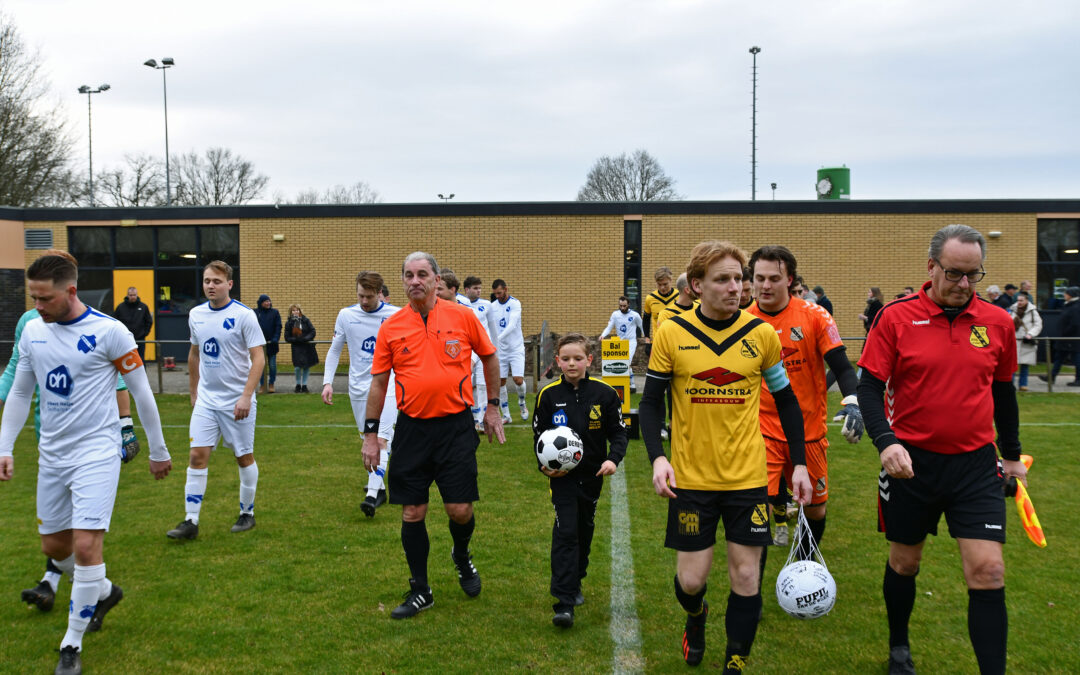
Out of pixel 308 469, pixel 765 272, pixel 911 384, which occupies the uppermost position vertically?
pixel 765 272

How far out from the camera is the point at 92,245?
24734 millimetres

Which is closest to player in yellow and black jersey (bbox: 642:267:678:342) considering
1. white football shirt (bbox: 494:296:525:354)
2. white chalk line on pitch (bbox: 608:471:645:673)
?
white football shirt (bbox: 494:296:525:354)

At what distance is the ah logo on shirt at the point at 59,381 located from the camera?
4508 mm

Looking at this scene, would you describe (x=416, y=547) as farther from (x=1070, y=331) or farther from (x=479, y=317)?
(x=1070, y=331)

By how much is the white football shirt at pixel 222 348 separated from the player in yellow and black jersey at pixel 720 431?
4.17 metres

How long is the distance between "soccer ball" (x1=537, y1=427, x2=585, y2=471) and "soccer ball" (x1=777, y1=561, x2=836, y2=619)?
1.35 m

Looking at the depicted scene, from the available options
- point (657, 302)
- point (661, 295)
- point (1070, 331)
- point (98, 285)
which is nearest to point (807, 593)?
point (661, 295)

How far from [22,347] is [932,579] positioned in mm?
5863

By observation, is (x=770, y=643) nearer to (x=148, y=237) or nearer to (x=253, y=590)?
(x=253, y=590)

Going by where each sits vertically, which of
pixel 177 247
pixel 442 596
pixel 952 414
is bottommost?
pixel 442 596

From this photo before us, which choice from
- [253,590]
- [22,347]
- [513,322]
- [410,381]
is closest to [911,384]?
A: [410,381]

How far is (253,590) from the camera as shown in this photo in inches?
218

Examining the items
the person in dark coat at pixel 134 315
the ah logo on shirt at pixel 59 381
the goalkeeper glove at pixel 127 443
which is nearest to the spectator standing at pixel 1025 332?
the goalkeeper glove at pixel 127 443

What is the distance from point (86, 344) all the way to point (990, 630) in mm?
4698
